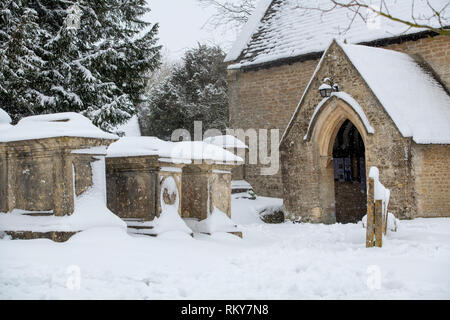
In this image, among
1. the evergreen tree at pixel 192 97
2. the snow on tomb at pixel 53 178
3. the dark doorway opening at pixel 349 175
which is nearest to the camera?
the snow on tomb at pixel 53 178

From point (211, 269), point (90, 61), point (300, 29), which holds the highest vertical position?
point (300, 29)

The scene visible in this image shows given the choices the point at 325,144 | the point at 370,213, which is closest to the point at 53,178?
the point at 370,213

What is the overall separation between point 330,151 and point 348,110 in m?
1.53

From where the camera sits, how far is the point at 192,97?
90.8ft

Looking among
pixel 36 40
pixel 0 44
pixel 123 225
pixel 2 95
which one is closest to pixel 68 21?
pixel 36 40

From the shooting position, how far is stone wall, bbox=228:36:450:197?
59.7ft

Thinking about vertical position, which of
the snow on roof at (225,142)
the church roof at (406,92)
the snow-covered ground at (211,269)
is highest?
the church roof at (406,92)

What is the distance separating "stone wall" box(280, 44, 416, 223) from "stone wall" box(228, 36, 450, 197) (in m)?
3.59

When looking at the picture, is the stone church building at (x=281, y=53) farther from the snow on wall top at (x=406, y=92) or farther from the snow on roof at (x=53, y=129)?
the snow on roof at (x=53, y=129)

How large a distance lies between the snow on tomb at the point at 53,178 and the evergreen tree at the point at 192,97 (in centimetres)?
1969

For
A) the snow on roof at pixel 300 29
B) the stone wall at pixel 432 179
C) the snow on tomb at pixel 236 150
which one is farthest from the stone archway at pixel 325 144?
the snow on roof at pixel 300 29

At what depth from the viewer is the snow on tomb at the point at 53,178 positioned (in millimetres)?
6754

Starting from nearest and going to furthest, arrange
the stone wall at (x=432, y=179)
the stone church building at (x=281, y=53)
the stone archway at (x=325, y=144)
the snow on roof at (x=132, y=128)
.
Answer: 1. the stone wall at (x=432, y=179)
2. the stone archway at (x=325, y=144)
3. the stone church building at (x=281, y=53)
4. the snow on roof at (x=132, y=128)

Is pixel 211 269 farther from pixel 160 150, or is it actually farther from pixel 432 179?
pixel 432 179
